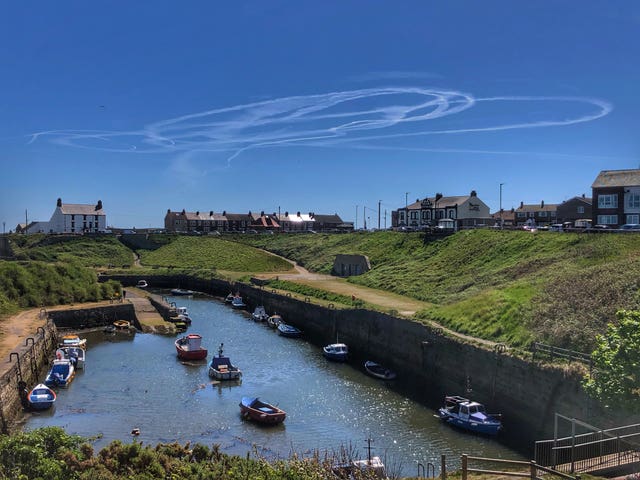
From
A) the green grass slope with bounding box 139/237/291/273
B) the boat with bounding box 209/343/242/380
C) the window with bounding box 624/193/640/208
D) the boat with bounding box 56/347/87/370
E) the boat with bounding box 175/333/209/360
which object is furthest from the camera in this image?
the green grass slope with bounding box 139/237/291/273

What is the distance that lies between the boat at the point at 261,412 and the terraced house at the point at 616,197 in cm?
4993

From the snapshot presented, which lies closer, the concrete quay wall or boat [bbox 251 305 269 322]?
the concrete quay wall

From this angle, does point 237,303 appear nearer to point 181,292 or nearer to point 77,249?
point 181,292

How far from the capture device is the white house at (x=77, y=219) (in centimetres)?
15175

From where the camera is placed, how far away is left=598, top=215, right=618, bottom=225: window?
64875mm

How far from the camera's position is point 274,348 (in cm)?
5209

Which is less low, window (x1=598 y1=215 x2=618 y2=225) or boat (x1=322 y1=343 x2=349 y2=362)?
window (x1=598 y1=215 x2=618 y2=225)

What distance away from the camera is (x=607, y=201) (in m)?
65.5

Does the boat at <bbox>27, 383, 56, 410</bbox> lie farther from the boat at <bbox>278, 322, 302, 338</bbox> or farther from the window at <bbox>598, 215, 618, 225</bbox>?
the window at <bbox>598, 215, 618, 225</bbox>

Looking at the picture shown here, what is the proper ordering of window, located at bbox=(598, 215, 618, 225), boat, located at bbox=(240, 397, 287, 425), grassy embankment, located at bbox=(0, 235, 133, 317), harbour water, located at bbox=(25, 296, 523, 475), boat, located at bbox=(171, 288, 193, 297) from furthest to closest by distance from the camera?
boat, located at bbox=(171, 288, 193, 297) < window, located at bbox=(598, 215, 618, 225) < grassy embankment, located at bbox=(0, 235, 133, 317) < boat, located at bbox=(240, 397, 287, 425) < harbour water, located at bbox=(25, 296, 523, 475)

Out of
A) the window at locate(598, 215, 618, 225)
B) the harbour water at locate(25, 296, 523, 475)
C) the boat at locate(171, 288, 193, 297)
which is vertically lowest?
the harbour water at locate(25, 296, 523, 475)

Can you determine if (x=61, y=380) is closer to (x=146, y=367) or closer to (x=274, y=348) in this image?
(x=146, y=367)

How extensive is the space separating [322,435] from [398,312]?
20471mm

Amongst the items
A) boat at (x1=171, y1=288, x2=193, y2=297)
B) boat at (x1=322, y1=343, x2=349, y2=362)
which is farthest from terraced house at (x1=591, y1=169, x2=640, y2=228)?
boat at (x1=171, y1=288, x2=193, y2=297)
